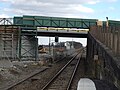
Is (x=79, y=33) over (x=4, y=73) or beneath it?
over

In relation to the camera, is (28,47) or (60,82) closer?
(60,82)

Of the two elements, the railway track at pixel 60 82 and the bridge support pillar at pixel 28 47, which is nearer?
the railway track at pixel 60 82

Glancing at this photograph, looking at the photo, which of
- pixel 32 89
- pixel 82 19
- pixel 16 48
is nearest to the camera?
Answer: pixel 32 89

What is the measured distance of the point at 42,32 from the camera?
5562 cm

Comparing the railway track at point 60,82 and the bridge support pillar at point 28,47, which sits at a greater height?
the bridge support pillar at point 28,47

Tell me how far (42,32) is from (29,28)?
370 inches

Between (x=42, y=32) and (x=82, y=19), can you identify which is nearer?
(x=42, y=32)

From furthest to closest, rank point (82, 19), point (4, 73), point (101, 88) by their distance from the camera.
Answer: point (82, 19)
point (4, 73)
point (101, 88)

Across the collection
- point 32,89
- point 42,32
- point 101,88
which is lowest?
point 32,89

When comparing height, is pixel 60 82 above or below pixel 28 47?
below

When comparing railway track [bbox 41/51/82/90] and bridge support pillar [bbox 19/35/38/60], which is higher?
bridge support pillar [bbox 19/35/38/60]

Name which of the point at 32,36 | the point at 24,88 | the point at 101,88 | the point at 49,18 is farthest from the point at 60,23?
the point at 101,88

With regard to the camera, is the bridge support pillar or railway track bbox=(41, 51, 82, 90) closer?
railway track bbox=(41, 51, 82, 90)

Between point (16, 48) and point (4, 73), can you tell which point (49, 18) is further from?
point (4, 73)
